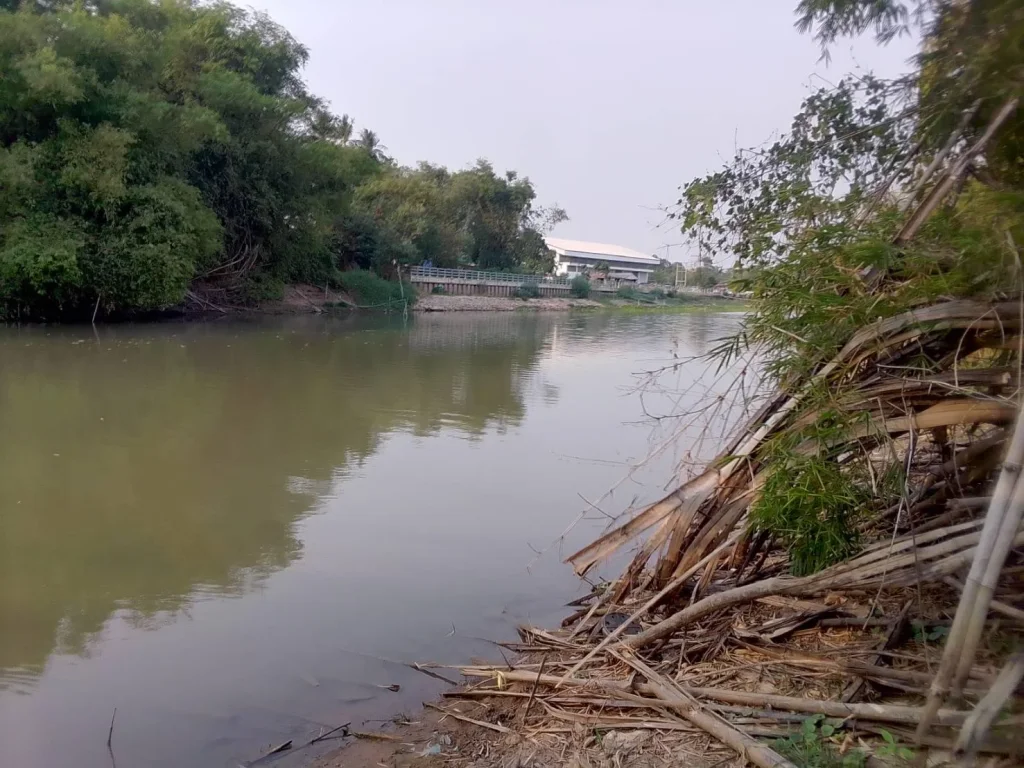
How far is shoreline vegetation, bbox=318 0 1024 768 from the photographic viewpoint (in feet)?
7.70

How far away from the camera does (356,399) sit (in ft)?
35.8

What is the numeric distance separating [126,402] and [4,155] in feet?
33.6

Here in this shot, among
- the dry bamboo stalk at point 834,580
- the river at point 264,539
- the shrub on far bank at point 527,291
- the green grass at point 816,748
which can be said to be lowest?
the river at point 264,539

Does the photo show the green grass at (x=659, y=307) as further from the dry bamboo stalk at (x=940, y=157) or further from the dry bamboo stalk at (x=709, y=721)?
the dry bamboo stalk at (x=709, y=721)

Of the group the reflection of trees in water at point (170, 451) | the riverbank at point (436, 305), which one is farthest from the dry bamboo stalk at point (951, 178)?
the riverbank at point (436, 305)

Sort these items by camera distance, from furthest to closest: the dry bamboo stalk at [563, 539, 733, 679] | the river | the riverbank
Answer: the riverbank < the river < the dry bamboo stalk at [563, 539, 733, 679]

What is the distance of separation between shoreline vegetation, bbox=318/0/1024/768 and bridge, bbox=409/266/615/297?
3422 cm

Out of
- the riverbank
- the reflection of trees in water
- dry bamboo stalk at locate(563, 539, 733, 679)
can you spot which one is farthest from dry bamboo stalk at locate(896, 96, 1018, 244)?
the riverbank

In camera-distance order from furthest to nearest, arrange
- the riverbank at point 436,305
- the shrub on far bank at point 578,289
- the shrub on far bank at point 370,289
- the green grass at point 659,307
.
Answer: the shrub on far bank at point 578,289 → the green grass at point 659,307 → the shrub on far bank at point 370,289 → the riverbank at point 436,305

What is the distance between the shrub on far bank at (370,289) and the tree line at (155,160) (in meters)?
0.78

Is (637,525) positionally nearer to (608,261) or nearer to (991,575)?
(991,575)

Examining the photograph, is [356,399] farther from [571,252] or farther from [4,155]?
[571,252]

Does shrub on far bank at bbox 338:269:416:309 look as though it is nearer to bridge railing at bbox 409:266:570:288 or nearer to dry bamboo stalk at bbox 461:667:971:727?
bridge railing at bbox 409:266:570:288

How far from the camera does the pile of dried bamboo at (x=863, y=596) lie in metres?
2.13
